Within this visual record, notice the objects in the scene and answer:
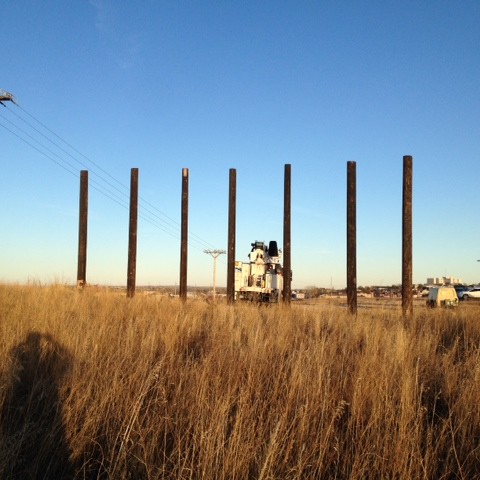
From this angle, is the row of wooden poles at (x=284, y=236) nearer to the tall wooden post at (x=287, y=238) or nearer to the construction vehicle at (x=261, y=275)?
the tall wooden post at (x=287, y=238)

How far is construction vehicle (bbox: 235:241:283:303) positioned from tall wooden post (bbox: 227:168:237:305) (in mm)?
4411

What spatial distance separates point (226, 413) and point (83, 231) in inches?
555

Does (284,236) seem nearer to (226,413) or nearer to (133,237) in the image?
(133,237)

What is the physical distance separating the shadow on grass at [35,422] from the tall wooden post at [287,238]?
10.5 meters

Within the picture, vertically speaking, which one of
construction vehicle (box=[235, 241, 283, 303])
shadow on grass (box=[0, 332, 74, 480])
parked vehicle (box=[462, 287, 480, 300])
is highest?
construction vehicle (box=[235, 241, 283, 303])

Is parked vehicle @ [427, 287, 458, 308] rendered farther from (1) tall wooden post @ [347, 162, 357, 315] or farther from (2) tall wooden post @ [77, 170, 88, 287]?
(2) tall wooden post @ [77, 170, 88, 287]

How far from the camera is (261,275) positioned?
2136 centimetres

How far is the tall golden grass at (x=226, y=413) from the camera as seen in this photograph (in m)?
2.54

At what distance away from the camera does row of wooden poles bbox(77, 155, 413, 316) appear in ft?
43.0

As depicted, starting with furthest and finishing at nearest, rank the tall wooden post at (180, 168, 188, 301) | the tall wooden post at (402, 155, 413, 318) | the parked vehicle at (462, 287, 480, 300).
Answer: the parked vehicle at (462, 287, 480, 300) < the tall wooden post at (180, 168, 188, 301) < the tall wooden post at (402, 155, 413, 318)

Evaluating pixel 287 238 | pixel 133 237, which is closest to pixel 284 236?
pixel 287 238

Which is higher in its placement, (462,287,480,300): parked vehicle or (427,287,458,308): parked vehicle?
(427,287,458,308): parked vehicle

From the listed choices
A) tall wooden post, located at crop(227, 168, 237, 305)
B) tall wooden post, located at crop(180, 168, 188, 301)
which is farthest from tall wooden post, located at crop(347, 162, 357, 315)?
tall wooden post, located at crop(180, 168, 188, 301)

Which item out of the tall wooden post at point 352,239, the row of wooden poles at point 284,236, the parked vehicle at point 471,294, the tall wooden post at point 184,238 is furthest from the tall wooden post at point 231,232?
the parked vehicle at point 471,294
